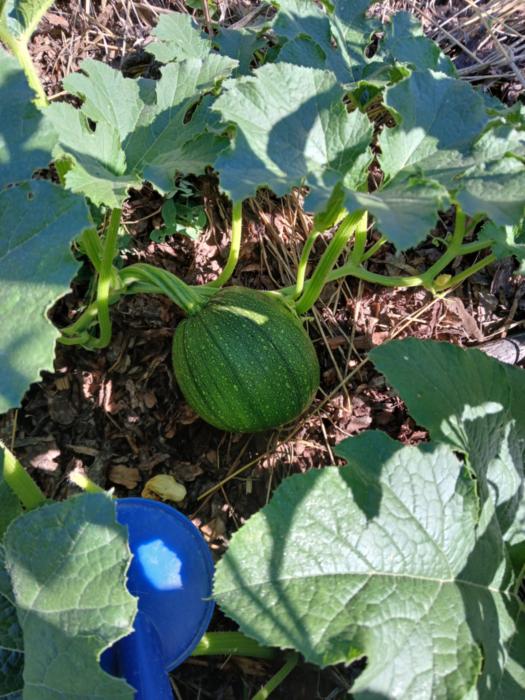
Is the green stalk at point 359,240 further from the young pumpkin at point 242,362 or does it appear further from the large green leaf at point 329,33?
the large green leaf at point 329,33

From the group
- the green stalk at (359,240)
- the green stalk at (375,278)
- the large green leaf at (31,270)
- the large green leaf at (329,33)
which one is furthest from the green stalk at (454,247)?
the large green leaf at (31,270)

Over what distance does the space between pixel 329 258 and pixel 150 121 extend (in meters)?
0.62

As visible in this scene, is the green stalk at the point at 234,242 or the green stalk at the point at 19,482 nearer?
the green stalk at the point at 19,482

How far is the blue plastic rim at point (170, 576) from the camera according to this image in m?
1.73

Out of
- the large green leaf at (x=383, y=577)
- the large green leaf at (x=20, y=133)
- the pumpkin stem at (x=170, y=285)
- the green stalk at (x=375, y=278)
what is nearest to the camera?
the large green leaf at (x=383, y=577)

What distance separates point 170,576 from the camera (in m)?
1.77

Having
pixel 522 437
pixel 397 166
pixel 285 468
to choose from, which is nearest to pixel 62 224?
pixel 397 166

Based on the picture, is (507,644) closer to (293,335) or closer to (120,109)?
(293,335)

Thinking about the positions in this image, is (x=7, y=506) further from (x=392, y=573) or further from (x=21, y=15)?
(x=21, y=15)

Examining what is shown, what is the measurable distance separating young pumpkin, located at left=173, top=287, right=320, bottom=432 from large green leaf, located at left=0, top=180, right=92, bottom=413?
0.61 metres

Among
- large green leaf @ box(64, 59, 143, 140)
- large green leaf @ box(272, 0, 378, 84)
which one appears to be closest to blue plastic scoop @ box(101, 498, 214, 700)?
large green leaf @ box(64, 59, 143, 140)

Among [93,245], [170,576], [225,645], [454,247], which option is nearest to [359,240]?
[454,247]

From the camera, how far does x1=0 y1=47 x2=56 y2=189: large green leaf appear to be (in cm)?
157

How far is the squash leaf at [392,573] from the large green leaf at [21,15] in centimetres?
134
